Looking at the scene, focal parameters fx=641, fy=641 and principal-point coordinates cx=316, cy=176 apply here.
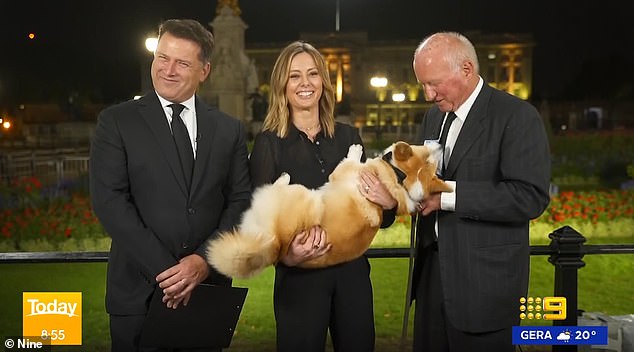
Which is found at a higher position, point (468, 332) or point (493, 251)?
point (493, 251)

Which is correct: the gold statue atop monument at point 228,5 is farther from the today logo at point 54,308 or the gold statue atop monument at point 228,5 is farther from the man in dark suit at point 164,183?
the man in dark suit at point 164,183

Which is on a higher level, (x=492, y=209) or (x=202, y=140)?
(x=202, y=140)

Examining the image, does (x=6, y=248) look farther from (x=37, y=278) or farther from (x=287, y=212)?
(x=287, y=212)

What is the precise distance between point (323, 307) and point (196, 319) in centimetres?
62

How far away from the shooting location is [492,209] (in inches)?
114

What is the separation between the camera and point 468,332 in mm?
3123

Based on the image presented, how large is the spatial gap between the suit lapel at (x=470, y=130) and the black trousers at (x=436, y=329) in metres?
0.49

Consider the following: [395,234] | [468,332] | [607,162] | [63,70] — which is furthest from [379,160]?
[63,70]

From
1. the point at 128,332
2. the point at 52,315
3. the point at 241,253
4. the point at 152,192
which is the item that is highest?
the point at 152,192

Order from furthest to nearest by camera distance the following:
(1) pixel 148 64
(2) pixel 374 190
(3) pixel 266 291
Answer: (1) pixel 148 64, (3) pixel 266 291, (2) pixel 374 190

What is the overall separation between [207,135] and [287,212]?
2.14 feet

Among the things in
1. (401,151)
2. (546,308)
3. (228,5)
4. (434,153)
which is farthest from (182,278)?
(228,5)

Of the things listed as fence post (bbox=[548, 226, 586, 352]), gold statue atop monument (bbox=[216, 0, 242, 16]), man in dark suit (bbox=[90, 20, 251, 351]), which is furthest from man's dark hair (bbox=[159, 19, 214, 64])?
gold statue atop monument (bbox=[216, 0, 242, 16])

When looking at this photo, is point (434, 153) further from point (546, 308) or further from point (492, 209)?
point (546, 308)
